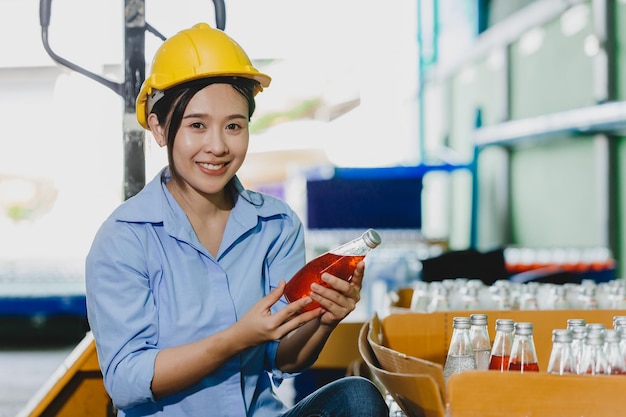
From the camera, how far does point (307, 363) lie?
1.93 meters

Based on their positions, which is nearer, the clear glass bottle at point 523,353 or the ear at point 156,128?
the clear glass bottle at point 523,353

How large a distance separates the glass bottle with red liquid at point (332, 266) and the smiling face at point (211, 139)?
1.03ft

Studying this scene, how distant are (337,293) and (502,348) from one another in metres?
0.32

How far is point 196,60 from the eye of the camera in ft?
6.06

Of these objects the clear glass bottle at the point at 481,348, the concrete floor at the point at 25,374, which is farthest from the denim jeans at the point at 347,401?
the concrete floor at the point at 25,374

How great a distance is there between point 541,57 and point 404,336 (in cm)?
558

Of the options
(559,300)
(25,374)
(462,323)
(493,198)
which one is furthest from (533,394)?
(493,198)

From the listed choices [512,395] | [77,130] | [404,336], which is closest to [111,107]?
[77,130]

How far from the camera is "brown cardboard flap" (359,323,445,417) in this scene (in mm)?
1359

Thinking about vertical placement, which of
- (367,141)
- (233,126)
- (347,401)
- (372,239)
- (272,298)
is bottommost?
(347,401)

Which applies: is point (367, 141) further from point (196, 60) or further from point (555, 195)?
point (196, 60)

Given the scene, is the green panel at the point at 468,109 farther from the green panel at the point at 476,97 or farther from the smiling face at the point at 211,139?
the smiling face at the point at 211,139

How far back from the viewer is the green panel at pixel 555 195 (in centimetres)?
625

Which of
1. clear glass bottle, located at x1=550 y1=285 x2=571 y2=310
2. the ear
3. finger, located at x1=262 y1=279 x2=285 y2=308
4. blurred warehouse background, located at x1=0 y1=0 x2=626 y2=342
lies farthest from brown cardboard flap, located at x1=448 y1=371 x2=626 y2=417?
Result: blurred warehouse background, located at x1=0 y1=0 x2=626 y2=342
